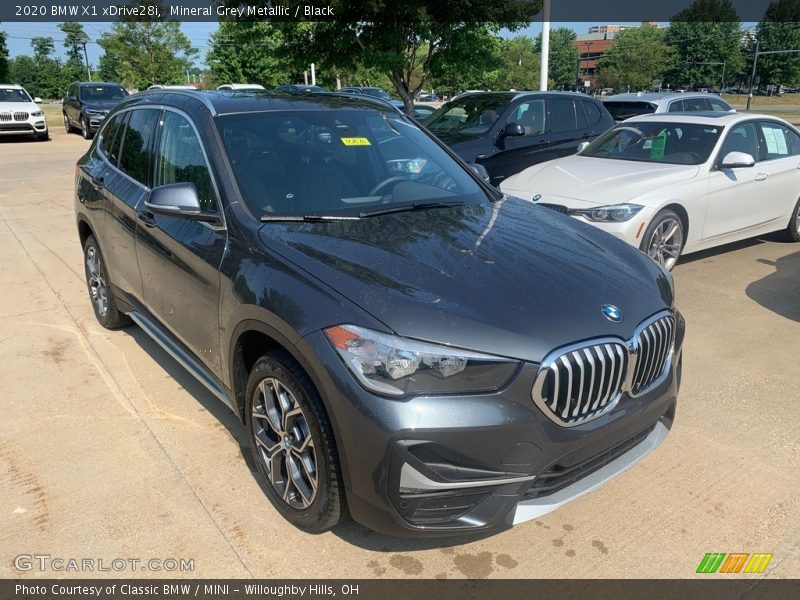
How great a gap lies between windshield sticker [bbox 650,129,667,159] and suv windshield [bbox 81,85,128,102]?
1925 cm

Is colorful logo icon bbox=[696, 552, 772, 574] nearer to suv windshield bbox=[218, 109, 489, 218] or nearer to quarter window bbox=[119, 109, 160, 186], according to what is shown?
suv windshield bbox=[218, 109, 489, 218]

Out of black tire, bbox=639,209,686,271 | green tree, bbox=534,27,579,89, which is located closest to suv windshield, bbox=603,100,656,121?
black tire, bbox=639,209,686,271

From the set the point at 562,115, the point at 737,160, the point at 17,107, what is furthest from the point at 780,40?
the point at 737,160

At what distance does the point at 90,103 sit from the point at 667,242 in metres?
20.1

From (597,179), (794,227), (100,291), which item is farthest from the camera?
(794,227)

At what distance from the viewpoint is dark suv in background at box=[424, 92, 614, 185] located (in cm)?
880

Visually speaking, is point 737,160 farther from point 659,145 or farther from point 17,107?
point 17,107

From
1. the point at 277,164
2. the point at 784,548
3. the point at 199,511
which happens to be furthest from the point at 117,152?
the point at 784,548

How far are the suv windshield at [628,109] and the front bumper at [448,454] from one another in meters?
10.8

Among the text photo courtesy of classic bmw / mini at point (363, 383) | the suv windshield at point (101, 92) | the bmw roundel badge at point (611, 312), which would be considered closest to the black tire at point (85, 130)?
the suv windshield at point (101, 92)

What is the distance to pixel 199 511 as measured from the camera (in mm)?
2928

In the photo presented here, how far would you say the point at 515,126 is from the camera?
8586mm

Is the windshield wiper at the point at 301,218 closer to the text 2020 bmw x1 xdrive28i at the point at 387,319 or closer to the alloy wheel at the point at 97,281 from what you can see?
the text 2020 bmw x1 xdrive28i at the point at 387,319

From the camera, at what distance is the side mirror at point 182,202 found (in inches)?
120
